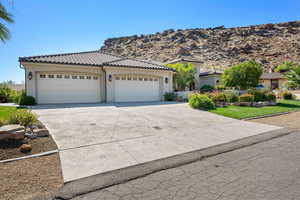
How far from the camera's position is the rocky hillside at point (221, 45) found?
56719 mm

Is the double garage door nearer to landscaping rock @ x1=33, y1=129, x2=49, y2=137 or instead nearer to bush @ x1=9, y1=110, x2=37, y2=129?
bush @ x1=9, y1=110, x2=37, y2=129

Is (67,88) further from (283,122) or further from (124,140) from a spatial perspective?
(283,122)

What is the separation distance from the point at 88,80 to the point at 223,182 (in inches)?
514

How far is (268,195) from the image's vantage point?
2375 mm

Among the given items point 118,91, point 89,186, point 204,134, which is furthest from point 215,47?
point 89,186

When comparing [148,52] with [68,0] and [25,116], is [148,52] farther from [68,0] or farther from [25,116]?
[25,116]

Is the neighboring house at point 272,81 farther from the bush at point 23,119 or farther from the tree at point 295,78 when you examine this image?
the bush at point 23,119

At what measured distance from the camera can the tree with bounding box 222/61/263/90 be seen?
13.6 metres

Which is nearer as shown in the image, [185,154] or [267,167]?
[267,167]

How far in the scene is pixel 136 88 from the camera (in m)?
15.1

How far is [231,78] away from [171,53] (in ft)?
158

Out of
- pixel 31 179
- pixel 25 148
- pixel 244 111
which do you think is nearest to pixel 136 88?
pixel 244 111

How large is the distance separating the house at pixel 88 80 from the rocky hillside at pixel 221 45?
39183mm

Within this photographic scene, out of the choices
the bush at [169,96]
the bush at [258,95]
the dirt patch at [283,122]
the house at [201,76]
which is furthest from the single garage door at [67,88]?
the house at [201,76]
